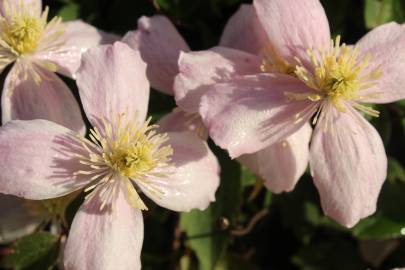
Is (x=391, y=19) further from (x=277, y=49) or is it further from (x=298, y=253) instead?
(x=298, y=253)

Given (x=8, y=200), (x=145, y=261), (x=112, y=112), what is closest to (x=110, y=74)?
(x=112, y=112)

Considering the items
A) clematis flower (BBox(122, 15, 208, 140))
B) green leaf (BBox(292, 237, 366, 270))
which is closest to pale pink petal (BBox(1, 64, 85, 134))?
clematis flower (BBox(122, 15, 208, 140))

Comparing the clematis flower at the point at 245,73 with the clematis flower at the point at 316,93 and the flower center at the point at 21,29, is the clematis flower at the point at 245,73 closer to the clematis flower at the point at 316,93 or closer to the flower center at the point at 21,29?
the clematis flower at the point at 316,93

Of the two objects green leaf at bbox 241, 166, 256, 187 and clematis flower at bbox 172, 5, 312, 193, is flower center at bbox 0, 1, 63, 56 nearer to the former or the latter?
clematis flower at bbox 172, 5, 312, 193

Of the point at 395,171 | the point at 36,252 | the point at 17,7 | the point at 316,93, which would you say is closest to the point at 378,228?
the point at 395,171

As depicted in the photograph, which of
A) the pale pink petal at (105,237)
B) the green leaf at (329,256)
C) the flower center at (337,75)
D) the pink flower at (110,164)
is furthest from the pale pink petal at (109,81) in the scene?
the green leaf at (329,256)
